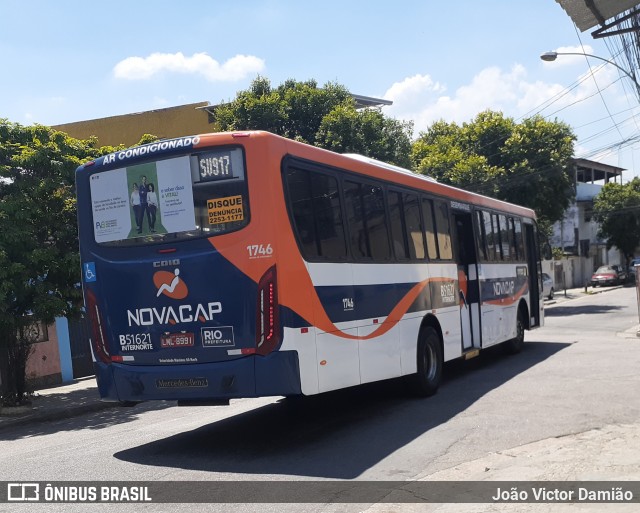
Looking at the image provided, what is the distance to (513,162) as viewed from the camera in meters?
34.1

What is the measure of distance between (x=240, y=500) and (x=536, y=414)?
4439mm

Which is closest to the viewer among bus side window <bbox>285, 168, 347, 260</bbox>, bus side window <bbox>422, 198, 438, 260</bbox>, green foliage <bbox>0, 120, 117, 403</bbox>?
bus side window <bbox>285, 168, 347, 260</bbox>

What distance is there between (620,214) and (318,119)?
130 ft

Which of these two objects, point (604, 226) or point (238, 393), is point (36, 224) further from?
point (604, 226)

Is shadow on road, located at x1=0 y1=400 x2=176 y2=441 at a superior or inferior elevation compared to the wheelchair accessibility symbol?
inferior

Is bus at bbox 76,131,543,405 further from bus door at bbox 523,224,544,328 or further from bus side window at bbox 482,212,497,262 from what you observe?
bus door at bbox 523,224,544,328

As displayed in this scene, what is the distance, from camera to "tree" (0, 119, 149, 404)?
13227mm

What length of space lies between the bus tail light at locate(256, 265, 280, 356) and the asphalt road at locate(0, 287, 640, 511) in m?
1.18

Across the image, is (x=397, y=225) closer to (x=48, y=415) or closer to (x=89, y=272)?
(x=89, y=272)

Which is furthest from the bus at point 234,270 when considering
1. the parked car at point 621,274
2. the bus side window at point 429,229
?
the parked car at point 621,274

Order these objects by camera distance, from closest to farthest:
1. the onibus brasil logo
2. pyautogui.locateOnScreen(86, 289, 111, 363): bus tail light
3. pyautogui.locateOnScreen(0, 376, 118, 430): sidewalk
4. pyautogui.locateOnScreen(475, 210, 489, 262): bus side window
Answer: the onibus brasil logo
pyautogui.locateOnScreen(86, 289, 111, 363): bus tail light
pyautogui.locateOnScreen(0, 376, 118, 430): sidewalk
pyautogui.locateOnScreen(475, 210, 489, 262): bus side window

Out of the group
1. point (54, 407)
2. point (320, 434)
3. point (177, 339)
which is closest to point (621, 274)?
point (54, 407)

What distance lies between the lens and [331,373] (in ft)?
26.7

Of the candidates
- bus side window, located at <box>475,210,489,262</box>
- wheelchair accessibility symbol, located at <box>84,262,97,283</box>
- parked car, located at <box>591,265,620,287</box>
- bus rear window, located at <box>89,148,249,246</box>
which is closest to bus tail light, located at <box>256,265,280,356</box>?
bus rear window, located at <box>89,148,249,246</box>
